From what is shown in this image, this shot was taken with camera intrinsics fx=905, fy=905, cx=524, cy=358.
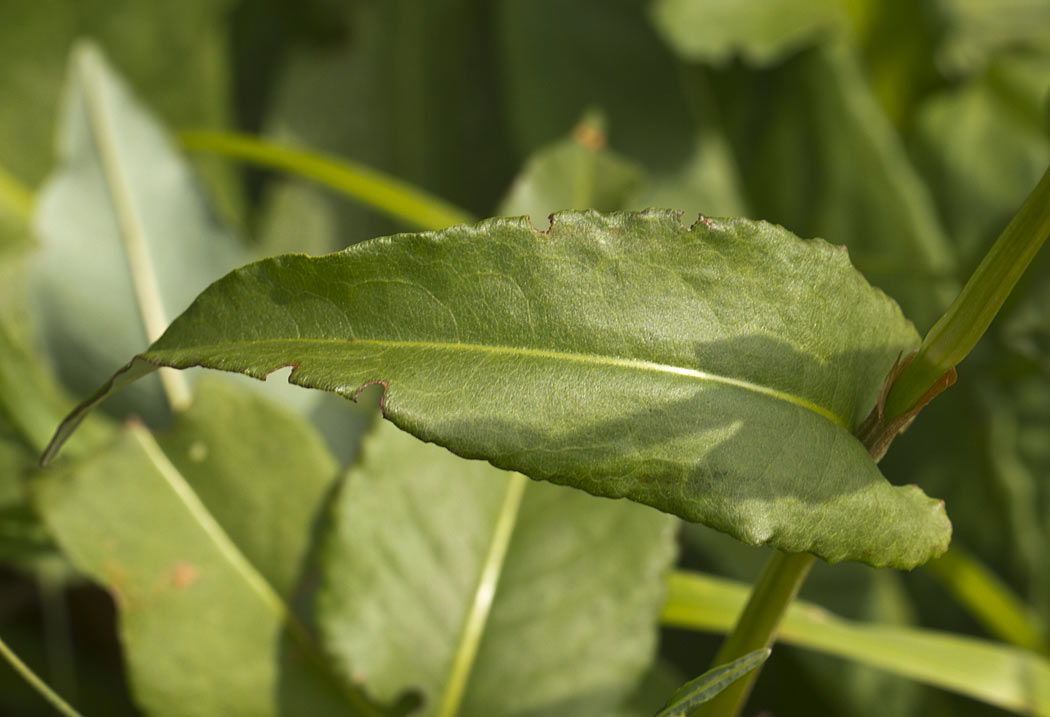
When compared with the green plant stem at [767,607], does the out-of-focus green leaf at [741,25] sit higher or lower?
higher

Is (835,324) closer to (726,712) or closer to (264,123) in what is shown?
(726,712)

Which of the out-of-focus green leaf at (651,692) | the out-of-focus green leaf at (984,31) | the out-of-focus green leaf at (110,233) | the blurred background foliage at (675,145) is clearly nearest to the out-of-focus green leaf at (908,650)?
the out-of-focus green leaf at (651,692)

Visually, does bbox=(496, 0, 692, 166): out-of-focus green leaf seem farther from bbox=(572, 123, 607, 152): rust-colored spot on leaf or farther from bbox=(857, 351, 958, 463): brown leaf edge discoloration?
bbox=(857, 351, 958, 463): brown leaf edge discoloration

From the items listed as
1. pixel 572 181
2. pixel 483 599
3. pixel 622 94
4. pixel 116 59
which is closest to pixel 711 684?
pixel 483 599

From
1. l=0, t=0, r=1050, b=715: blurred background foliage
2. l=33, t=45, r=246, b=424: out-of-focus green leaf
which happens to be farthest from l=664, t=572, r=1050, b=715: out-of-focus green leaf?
l=33, t=45, r=246, b=424: out-of-focus green leaf

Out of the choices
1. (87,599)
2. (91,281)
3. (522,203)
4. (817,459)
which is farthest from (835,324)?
(87,599)

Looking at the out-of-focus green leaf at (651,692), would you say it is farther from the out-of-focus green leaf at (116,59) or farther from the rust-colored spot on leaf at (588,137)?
the out-of-focus green leaf at (116,59)

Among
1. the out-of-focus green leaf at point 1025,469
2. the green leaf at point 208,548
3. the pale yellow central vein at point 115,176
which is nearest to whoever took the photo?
the green leaf at point 208,548
